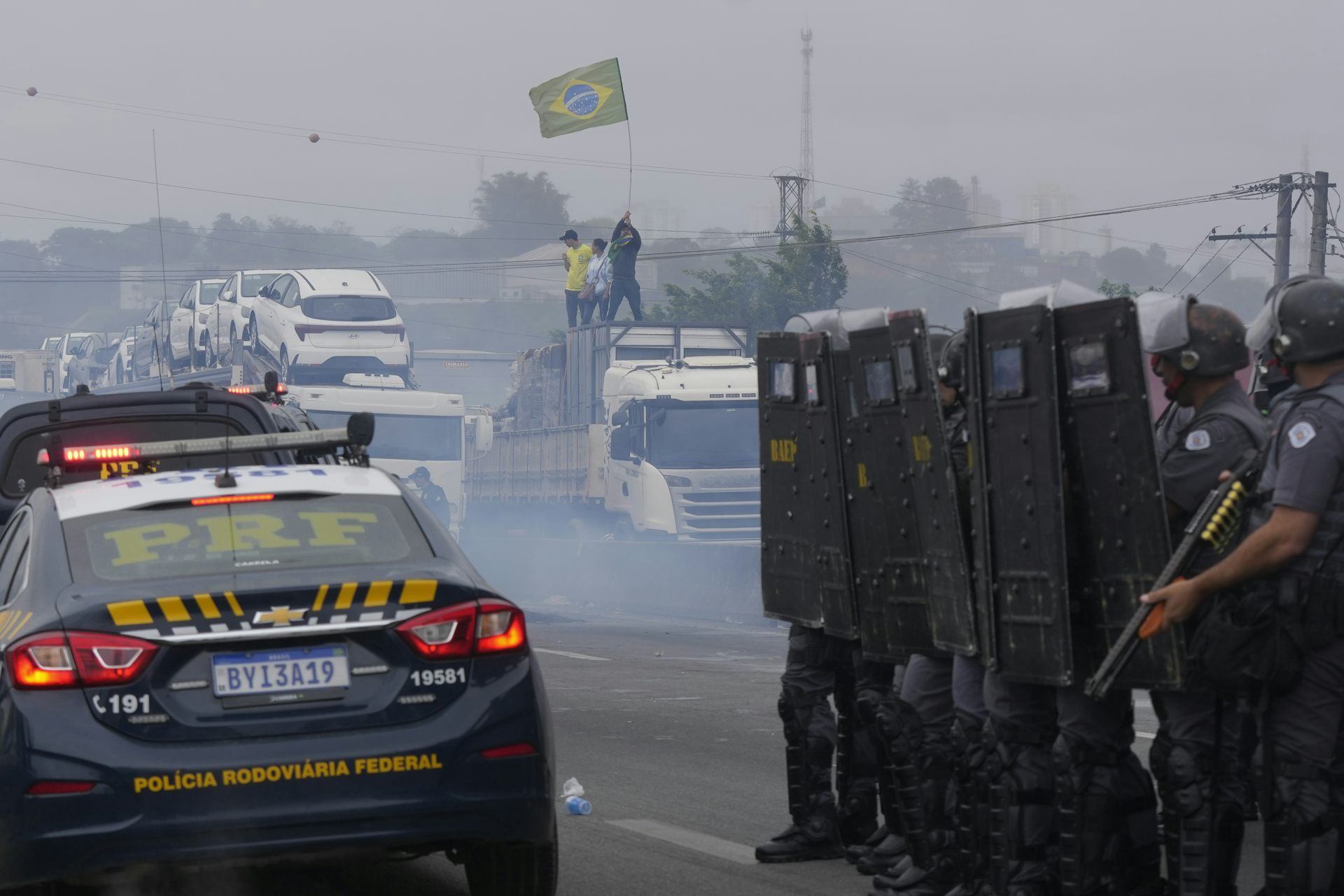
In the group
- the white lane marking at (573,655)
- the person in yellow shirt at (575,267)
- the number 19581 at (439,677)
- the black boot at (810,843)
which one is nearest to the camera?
the number 19581 at (439,677)

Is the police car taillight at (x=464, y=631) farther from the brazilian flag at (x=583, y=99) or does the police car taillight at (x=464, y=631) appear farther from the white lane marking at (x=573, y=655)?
the brazilian flag at (x=583, y=99)

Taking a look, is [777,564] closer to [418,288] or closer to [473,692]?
[473,692]

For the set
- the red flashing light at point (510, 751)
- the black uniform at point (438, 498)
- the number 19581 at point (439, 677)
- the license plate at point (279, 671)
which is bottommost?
the black uniform at point (438, 498)

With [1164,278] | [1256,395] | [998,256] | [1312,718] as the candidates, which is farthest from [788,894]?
[998,256]

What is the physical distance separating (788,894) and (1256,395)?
5.06m

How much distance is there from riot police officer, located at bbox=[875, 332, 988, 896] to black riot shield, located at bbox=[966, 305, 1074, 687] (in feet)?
0.53

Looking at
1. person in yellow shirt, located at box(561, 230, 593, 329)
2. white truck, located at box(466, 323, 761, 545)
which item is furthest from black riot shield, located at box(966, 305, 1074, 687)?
person in yellow shirt, located at box(561, 230, 593, 329)

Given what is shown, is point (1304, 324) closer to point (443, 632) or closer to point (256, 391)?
point (443, 632)

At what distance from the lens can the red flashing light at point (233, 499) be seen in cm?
550

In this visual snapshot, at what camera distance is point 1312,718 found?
4660 millimetres

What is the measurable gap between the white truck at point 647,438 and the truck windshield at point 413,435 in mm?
1274

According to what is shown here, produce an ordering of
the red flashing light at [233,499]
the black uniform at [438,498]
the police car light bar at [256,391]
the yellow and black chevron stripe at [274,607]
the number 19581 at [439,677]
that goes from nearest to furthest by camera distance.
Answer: the yellow and black chevron stripe at [274,607] → the number 19581 at [439,677] → the red flashing light at [233,499] → the police car light bar at [256,391] → the black uniform at [438,498]

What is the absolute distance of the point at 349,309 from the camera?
1203 inches

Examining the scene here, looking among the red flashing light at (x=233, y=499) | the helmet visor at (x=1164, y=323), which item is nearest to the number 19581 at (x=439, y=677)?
the red flashing light at (x=233, y=499)
